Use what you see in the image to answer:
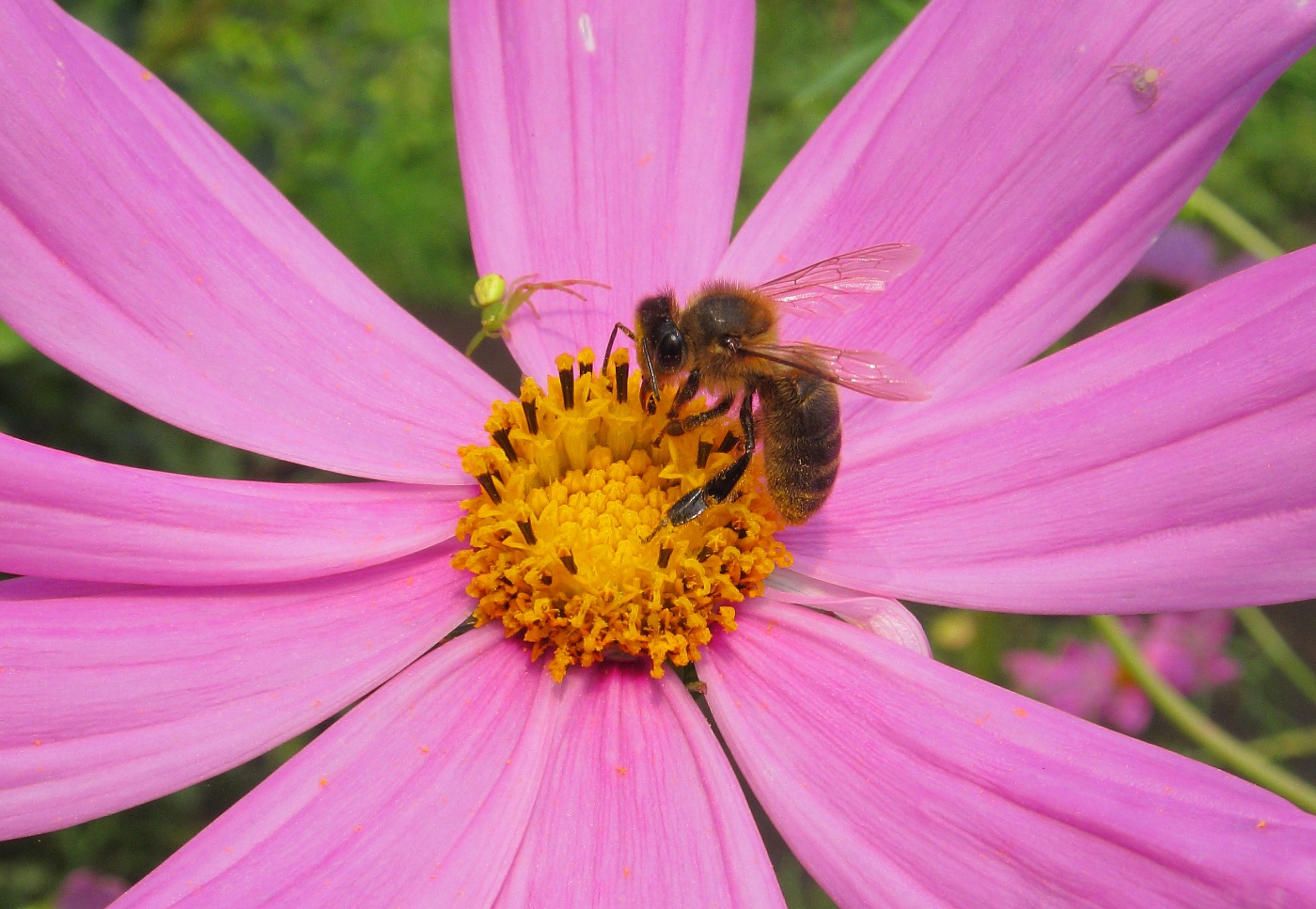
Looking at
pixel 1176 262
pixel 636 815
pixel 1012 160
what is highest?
pixel 1176 262

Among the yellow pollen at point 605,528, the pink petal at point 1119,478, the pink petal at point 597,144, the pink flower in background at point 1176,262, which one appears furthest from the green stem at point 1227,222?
the yellow pollen at point 605,528

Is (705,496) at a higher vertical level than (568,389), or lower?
lower

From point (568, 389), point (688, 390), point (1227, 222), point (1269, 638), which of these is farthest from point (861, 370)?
point (1269, 638)

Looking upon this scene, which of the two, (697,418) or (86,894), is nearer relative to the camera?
(697,418)

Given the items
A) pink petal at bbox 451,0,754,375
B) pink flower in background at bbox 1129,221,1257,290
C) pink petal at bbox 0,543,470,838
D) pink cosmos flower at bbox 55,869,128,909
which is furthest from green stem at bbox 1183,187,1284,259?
pink cosmos flower at bbox 55,869,128,909

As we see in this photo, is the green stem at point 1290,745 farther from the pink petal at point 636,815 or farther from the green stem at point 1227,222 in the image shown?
the pink petal at point 636,815

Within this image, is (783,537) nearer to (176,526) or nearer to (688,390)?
(688,390)

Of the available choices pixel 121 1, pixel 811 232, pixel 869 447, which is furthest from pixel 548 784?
pixel 121 1
